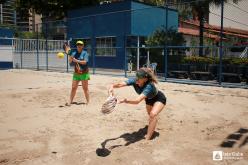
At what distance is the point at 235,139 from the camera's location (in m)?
5.32

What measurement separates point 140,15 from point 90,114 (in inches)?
677

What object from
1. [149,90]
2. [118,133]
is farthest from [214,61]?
[149,90]

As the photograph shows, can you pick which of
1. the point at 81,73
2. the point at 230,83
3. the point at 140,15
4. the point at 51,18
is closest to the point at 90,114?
the point at 81,73

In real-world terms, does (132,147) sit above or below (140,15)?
below

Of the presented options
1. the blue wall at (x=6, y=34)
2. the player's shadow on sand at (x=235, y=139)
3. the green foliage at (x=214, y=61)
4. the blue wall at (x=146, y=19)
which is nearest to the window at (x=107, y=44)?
the blue wall at (x=146, y=19)

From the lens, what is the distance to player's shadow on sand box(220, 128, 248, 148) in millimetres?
5016

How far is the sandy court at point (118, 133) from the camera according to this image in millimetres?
4457

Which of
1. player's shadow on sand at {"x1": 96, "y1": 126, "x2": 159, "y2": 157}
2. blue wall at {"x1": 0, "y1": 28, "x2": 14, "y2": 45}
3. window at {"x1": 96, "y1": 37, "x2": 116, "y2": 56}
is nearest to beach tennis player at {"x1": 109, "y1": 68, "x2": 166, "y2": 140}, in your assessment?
player's shadow on sand at {"x1": 96, "y1": 126, "x2": 159, "y2": 157}

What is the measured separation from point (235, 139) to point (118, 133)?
199cm

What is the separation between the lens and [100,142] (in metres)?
5.13

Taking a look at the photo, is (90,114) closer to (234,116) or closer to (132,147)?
(132,147)

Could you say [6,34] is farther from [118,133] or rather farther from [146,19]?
[118,133]

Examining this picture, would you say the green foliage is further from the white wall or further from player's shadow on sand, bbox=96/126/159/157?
player's shadow on sand, bbox=96/126/159/157

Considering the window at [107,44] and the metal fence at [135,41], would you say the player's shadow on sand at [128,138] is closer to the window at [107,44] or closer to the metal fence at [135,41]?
the metal fence at [135,41]
